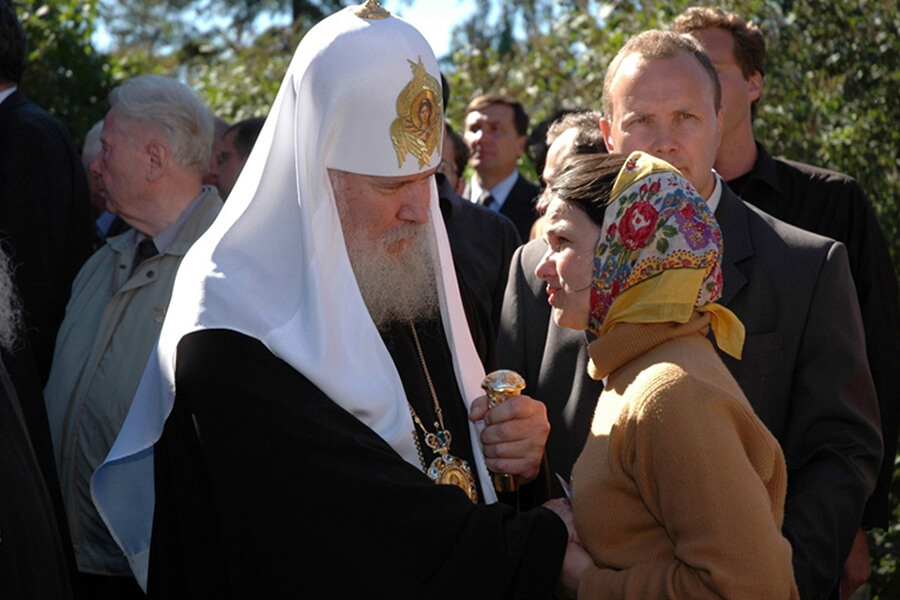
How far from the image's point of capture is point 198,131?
5301 mm

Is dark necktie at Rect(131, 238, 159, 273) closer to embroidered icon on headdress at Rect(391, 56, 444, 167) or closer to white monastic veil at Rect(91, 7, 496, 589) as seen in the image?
white monastic veil at Rect(91, 7, 496, 589)

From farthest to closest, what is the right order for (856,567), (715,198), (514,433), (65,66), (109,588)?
(65,66)
(109,588)
(856,567)
(715,198)
(514,433)

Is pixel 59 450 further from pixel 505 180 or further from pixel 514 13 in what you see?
pixel 514 13

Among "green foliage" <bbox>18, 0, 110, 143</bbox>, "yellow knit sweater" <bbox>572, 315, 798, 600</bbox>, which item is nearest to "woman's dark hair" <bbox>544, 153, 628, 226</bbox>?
"yellow knit sweater" <bbox>572, 315, 798, 600</bbox>

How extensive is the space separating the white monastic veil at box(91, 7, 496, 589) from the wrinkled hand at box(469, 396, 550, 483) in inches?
7.6

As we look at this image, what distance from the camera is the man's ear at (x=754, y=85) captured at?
5.22 meters

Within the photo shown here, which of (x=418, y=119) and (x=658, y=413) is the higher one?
(x=418, y=119)

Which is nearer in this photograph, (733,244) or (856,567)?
(733,244)

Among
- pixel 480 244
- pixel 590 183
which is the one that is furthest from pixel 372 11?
pixel 480 244

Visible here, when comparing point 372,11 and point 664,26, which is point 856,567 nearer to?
point 372,11

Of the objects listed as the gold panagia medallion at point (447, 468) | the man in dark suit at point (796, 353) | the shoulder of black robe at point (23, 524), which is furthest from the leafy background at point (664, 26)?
the shoulder of black robe at point (23, 524)

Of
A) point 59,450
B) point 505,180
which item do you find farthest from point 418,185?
point 505,180

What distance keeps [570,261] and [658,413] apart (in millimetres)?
511

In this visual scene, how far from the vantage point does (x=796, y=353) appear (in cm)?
370
